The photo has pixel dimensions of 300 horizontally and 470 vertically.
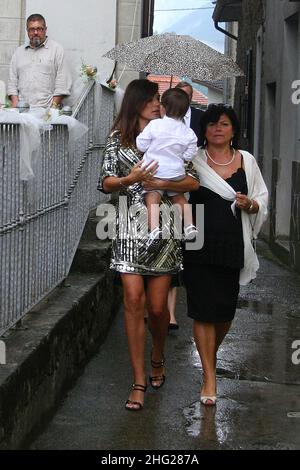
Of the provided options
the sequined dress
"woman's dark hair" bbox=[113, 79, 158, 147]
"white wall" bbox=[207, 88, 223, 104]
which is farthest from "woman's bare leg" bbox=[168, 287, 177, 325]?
"white wall" bbox=[207, 88, 223, 104]

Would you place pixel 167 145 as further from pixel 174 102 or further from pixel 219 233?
pixel 219 233

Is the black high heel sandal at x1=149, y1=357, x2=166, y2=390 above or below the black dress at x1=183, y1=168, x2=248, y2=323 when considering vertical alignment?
below

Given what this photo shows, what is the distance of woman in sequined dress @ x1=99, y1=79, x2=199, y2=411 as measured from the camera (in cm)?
548

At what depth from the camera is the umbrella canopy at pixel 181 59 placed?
24.8 feet

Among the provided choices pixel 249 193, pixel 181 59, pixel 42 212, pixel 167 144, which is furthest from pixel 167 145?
pixel 181 59

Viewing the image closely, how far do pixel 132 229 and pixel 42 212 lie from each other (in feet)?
2.34

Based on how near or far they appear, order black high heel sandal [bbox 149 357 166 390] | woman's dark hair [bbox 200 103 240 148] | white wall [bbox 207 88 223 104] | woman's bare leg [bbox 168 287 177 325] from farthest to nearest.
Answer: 1. white wall [bbox 207 88 223 104]
2. woman's bare leg [bbox 168 287 177 325]
3. black high heel sandal [bbox 149 357 166 390]
4. woman's dark hair [bbox 200 103 240 148]

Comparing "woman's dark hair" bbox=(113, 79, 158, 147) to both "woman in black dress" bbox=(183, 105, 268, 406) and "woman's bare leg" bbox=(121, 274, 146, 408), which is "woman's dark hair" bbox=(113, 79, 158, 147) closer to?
"woman in black dress" bbox=(183, 105, 268, 406)

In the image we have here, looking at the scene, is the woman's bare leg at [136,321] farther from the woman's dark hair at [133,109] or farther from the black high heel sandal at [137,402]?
the woman's dark hair at [133,109]

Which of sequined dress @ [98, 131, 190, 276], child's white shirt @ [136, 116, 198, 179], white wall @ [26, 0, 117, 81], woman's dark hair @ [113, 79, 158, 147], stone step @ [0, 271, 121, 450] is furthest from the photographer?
white wall @ [26, 0, 117, 81]

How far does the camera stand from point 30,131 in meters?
5.21

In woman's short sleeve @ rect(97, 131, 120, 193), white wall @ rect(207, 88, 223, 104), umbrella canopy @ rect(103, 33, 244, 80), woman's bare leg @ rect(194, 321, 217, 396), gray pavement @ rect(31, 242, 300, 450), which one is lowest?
gray pavement @ rect(31, 242, 300, 450)

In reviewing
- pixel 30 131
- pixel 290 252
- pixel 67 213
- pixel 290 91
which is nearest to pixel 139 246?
pixel 30 131

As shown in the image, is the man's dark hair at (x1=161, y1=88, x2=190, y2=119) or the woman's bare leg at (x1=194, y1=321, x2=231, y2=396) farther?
the woman's bare leg at (x1=194, y1=321, x2=231, y2=396)
